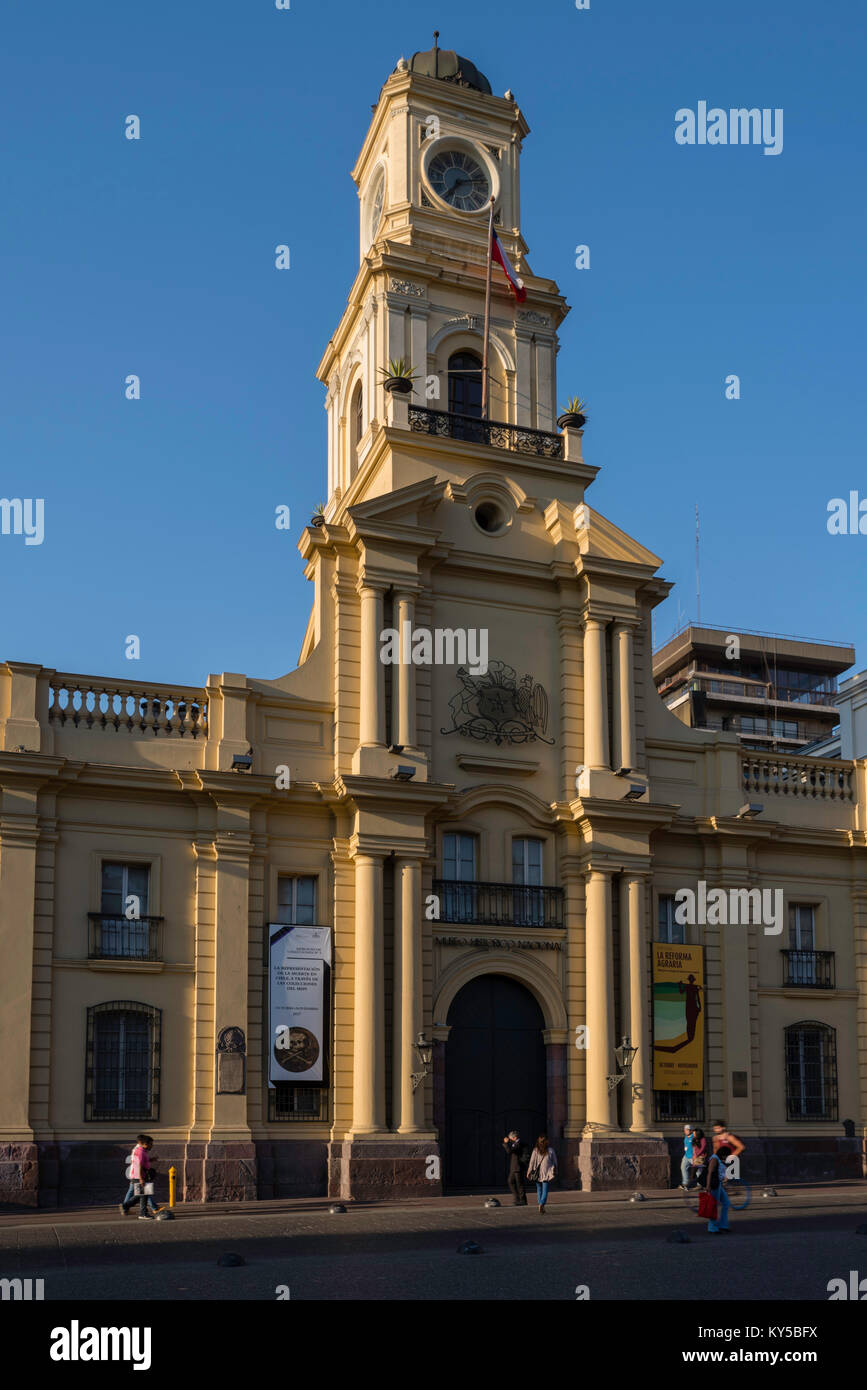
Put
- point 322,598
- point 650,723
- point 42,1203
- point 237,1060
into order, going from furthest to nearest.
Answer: point 650,723 < point 322,598 < point 237,1060 < point 42,1203

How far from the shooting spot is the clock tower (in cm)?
3875

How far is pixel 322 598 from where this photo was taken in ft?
114

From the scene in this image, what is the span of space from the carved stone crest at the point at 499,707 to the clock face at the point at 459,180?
1409 centimetres

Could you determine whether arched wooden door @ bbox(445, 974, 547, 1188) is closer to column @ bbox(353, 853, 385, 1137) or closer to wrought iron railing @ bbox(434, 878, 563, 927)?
wrought iron railing @ bbox(434, 878, 563, 927)


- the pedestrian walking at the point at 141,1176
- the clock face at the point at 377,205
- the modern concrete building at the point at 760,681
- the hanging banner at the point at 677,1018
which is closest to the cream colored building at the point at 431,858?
the hanging banner at the point at 677,1018

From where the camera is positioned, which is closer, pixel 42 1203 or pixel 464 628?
pixel 42 1203

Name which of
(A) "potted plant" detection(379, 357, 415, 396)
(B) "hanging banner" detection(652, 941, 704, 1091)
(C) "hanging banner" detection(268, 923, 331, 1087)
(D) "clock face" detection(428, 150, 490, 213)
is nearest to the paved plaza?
(C) "hanging banner" detection(268, 923, 331, 1087)

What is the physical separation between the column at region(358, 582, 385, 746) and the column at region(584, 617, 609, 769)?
5.16 meters

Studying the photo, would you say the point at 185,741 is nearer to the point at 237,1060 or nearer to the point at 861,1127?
the point at 237,1060

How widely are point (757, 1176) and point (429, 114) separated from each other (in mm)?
29013

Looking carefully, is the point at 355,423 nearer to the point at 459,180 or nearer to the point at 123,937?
the point at 459,180

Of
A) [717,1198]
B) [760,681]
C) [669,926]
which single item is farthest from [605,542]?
[760,681]
